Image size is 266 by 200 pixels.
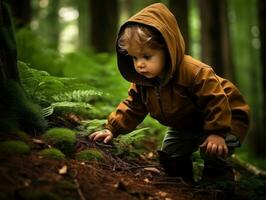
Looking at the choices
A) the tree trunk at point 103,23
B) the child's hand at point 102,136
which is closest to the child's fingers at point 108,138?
the child's hand at point 102,136

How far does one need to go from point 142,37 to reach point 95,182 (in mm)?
1244

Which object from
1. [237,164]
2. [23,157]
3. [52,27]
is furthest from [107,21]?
[52,27]

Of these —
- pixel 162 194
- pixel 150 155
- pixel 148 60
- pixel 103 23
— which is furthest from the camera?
pixel 103 23

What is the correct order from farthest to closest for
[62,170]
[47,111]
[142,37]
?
[47,111] < [142,37] < [62,170]

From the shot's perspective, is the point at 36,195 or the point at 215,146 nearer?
the point at 36,195

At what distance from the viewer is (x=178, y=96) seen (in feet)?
12.4

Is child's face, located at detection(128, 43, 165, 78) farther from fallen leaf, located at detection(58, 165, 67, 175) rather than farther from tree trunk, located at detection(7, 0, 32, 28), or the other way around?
tree trunk, located at detection(7, 0, 32, 28)

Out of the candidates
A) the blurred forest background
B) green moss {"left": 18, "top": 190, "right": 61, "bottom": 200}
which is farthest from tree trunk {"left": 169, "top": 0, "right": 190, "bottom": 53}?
green moss {"left": 18, "top": 190, "right": 61, "bottom": 200}

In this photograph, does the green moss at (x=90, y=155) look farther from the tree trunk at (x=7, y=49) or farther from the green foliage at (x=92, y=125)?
the tree trunk at (x=7, y=49)

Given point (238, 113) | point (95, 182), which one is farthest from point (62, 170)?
point (238, 113)

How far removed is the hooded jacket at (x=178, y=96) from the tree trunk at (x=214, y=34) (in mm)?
5266

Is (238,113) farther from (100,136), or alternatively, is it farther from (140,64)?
(100,136)

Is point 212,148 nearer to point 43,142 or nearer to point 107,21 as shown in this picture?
point 43,142

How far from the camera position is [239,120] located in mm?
3988
